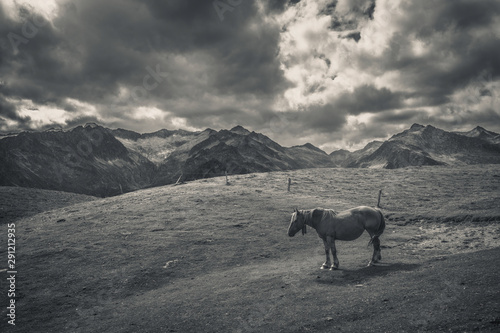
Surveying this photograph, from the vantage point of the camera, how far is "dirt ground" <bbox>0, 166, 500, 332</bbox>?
334 inches

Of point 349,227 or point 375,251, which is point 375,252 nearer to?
point 375,251

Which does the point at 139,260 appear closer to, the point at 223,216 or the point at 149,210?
the point at 223,216

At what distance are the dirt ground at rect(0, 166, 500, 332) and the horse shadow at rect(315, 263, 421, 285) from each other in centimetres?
4

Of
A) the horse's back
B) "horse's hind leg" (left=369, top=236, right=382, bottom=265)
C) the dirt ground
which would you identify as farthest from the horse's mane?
the dirt ground

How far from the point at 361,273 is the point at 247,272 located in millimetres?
5579

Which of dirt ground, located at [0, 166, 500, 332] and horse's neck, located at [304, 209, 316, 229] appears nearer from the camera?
dirt ground, located at [0, 166, 500, 332]

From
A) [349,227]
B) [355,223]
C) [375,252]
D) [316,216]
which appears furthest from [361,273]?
[316,216]

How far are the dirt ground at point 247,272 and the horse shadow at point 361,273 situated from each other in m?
0.04

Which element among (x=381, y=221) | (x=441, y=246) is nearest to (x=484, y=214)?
(x=441, y=246)

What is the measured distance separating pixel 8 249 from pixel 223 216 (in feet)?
52.6

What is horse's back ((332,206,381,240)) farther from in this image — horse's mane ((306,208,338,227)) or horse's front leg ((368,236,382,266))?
horse's mane ((306,208,338,227))

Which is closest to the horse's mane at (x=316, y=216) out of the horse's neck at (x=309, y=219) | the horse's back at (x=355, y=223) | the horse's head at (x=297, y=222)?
the horse's neck at (x=309, y=219)

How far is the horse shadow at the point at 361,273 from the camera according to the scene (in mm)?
11438

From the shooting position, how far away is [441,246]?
16328 millimetres
